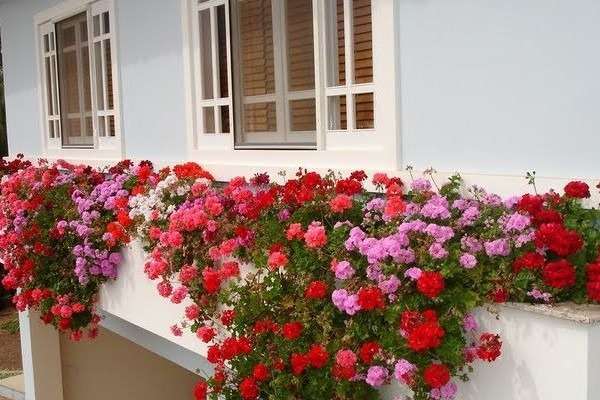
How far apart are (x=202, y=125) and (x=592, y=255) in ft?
11.5

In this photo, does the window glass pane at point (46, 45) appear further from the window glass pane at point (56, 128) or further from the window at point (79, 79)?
the window glass pane at point (56, 128)

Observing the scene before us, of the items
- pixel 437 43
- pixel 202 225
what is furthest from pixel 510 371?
pixel 202 225

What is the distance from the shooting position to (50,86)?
8766 millimetres

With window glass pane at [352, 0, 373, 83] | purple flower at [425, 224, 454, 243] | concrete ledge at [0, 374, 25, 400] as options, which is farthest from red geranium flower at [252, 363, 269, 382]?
concrete ledge at [0, 374, 25, 400]

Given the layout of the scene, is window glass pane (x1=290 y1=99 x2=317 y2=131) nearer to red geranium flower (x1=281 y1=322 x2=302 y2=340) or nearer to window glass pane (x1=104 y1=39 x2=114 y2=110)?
window glass pane (x1=104 y1=39 x2=114 y2=110)

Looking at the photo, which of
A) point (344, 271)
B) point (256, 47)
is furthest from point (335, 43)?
point (344, 271)

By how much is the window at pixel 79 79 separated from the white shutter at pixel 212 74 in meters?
1.50

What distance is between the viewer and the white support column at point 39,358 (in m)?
9.57

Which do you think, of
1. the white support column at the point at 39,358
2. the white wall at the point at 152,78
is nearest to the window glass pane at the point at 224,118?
the white wall at the point at 152,78

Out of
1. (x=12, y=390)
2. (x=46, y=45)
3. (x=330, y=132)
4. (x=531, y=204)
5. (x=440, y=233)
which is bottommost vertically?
(x=12, y=390)

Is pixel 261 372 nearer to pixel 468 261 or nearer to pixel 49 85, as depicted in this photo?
pixel 468 261

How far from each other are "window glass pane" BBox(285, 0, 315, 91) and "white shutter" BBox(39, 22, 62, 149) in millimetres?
3563

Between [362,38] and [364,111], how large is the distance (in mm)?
470

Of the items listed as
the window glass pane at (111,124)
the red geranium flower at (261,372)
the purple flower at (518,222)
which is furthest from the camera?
the window glass pane at (111,124)
